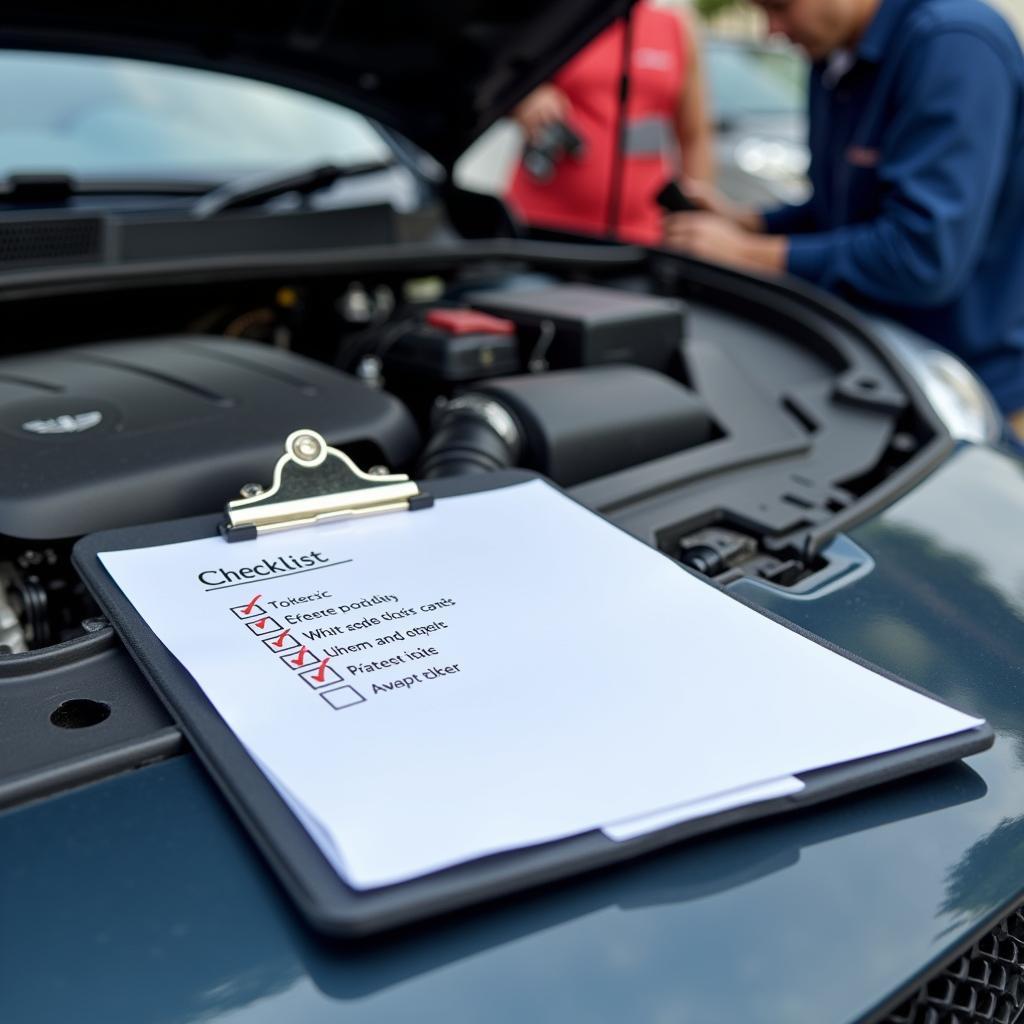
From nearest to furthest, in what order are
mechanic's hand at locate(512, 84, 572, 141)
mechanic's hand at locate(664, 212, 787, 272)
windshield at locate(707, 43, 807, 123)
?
mechanic's hand at locate(664, 212, 787, 272)
mechanic's hand at locate(512, 84, 572, 141)
windshield at locate(707, 43, 807, 123)

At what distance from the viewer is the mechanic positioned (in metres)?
1.86

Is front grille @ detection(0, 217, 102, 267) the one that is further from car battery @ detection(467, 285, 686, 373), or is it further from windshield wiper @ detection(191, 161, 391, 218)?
car battery @ detection(467, 285, 686, 373)

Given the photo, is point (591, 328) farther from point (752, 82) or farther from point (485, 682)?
point (752, 82)

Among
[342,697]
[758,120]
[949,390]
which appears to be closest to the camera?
[342,697]

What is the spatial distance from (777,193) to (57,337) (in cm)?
335

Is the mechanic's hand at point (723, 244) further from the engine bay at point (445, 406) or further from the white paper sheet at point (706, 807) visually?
the white paper sheet at point (706, 807)

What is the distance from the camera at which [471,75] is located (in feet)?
5.47

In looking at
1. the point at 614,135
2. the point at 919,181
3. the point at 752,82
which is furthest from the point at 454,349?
the point at 752,82

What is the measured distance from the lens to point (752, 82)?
491 centimetres

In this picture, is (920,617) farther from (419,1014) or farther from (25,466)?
(25,466)

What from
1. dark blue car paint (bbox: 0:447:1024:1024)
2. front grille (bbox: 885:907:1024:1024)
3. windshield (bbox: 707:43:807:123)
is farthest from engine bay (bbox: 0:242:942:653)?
windshield (bbox: 707:43:807:123)

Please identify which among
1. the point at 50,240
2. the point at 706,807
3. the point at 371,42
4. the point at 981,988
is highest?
the point at 371,42

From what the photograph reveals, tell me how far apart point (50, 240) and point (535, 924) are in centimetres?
101

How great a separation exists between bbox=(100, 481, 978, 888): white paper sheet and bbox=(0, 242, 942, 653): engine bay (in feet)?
0.37
